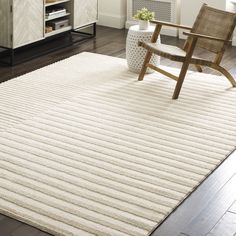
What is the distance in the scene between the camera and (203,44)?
516 cm

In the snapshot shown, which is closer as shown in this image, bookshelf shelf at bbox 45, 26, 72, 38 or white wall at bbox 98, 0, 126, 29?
bookshelf shelf at bbox 45, 26, 72, 38

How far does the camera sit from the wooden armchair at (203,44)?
4.71m

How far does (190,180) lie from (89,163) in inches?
24.2

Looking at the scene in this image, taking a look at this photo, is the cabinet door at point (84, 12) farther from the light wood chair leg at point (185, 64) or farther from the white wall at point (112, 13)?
the light wood chair leg at point (185, 64)

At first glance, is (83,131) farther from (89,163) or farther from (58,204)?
(58,204)

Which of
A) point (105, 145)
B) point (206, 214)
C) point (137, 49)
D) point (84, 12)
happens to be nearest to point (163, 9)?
point (84, 12)

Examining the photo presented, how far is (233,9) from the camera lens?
6359 mm

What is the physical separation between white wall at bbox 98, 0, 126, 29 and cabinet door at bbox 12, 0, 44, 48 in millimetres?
1530

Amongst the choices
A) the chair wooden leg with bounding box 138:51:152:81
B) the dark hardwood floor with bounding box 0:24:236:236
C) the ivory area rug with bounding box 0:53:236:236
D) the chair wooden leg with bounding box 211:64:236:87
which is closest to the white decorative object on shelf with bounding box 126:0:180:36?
the ivory area rug with bounding box 0:53:236:236

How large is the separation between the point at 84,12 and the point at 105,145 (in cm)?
280

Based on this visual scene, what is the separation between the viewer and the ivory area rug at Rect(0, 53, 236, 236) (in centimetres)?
301

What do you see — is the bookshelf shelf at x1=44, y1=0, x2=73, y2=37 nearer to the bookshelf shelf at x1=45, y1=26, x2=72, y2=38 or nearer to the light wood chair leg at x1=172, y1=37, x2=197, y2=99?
the bookshelf shelf at x1=45, y1=26, x2=72, y2=38

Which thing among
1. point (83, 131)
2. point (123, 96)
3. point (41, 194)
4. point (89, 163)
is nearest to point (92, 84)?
point (123, 96)

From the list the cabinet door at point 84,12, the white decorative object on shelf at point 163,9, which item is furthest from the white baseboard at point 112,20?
the cabinet door at point 84,12
